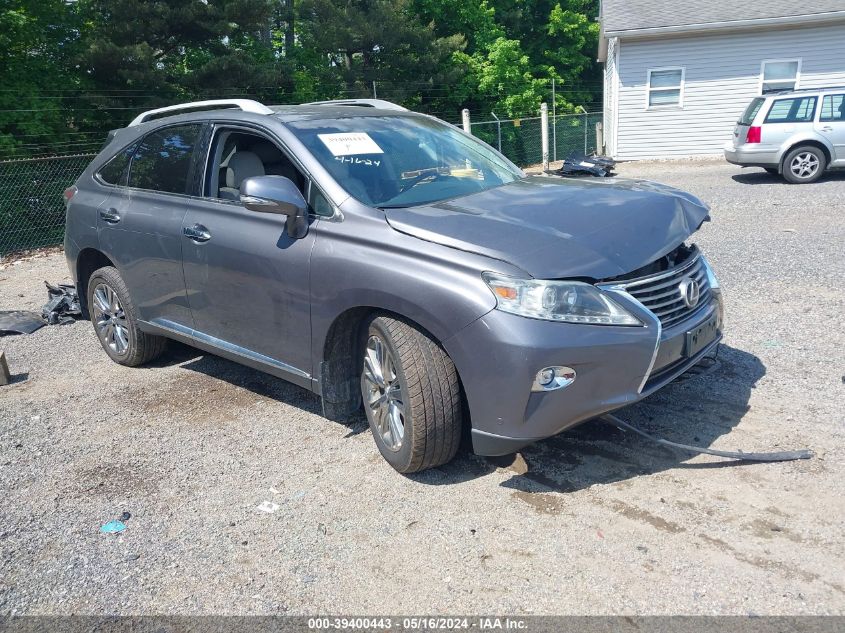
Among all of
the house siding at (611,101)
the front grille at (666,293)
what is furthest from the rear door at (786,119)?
the front grille at (666,293)

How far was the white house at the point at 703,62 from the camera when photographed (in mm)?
19000

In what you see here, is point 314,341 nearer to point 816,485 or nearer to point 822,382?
point 816,485

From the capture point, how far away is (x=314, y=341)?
404 centimetres

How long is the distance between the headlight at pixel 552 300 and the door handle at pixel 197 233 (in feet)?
6.67

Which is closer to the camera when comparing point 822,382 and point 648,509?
point 648,509

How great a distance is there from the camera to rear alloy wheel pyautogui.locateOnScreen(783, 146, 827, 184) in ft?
44.7

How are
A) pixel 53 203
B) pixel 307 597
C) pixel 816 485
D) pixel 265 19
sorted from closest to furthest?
1. pixel 307 597
2. pixel 816 485
3. pixel 53 203
4. pixel 265 19

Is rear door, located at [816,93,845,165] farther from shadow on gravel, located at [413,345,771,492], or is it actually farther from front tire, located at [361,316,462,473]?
front tire, located at [361,316,462,473]

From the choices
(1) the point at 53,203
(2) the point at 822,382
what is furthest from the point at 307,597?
(1) the point at 53,203

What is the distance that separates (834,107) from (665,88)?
722cm

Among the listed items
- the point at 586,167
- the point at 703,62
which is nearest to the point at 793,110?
the point at 586,167

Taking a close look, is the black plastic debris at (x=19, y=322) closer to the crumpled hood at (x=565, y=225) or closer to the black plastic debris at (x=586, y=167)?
the crumpled hood at (x=565, y=225)

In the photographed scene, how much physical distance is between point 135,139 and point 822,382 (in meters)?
4.96

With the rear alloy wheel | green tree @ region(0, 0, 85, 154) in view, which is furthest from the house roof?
green tree @ region(0, 0, 85, 154)
